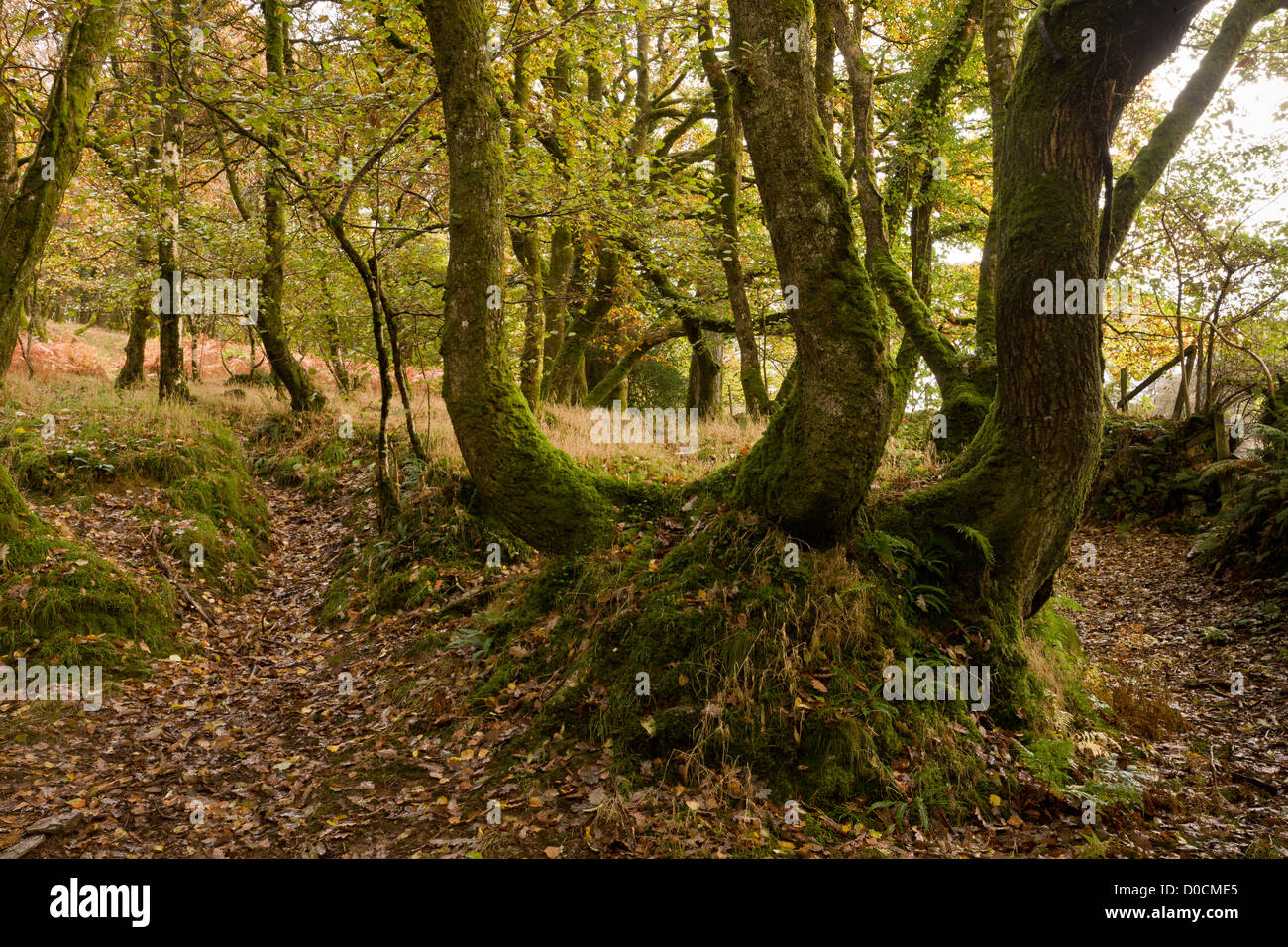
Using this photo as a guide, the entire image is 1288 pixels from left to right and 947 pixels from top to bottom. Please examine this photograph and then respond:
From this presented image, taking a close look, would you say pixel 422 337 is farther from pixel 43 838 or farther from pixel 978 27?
pixel 978 27

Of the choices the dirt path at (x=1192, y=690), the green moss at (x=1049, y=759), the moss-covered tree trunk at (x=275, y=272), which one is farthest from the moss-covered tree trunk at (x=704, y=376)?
the green moss at (x=1049, y=759)

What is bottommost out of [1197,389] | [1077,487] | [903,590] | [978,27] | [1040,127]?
[903,590]

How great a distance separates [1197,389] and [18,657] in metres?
17.2

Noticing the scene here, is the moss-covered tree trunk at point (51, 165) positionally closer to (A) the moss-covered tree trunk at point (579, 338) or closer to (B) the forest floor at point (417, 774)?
(B) the forest floor at point (417, 774)

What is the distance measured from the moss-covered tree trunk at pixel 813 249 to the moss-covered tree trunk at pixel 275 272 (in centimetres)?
794

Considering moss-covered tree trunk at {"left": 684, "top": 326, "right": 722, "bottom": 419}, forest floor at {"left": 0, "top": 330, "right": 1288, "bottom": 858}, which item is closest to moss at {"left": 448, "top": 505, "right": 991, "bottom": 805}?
forest floor at {"left": 0, "top": 330, "right": 1288, "bottom": 858}

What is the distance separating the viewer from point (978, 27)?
33.9ft

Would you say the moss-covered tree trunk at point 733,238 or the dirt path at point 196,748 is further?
the moss-covered tree trunk at point 733,238

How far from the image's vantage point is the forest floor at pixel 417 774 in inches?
162

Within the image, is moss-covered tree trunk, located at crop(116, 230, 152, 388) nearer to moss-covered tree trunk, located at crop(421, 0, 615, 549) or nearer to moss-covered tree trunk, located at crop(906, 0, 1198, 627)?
moss-covered tree trunk, located at crop(421, 0, 615, 549)

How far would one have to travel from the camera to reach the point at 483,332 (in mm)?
6406

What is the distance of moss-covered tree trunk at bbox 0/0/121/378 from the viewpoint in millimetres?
6609

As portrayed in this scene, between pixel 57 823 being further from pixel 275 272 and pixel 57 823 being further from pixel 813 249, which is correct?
pixel 275 272
